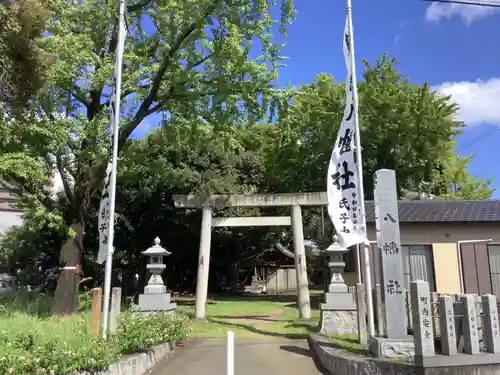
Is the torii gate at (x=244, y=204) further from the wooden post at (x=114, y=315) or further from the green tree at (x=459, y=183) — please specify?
the green tree at (x=459, y=183)

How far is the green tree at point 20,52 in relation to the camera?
7.88m

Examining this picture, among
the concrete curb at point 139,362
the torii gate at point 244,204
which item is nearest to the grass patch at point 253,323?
the torii gate at point 244,204

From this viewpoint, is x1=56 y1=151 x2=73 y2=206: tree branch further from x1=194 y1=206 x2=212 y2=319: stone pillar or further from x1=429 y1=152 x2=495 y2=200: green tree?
x1=429 y1=152 x2=495 y2=200: green tree

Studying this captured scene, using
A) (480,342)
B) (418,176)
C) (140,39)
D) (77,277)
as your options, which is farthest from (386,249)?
(418,176)

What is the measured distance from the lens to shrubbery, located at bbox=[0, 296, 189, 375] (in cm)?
620

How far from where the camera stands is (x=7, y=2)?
7.93 m

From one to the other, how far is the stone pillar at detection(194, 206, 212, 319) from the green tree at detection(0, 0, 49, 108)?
29.2 ft

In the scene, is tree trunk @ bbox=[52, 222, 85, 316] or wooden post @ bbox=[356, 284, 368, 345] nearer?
wooden post @ bbox=[356, 284, 368, 345]

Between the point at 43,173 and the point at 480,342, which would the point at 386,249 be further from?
the point at 43,173

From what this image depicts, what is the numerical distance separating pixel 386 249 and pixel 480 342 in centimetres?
206

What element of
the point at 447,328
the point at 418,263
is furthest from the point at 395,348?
the point at 418,263

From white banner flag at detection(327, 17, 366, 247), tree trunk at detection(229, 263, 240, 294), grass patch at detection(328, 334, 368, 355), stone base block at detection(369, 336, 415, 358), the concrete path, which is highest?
white banner flag at detection(327, 17, 366, 247)

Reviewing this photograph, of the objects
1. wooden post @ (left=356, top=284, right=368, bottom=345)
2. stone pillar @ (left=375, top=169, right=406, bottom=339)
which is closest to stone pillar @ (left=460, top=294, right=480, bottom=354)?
stone pillar @ (left=375, top=169, right=406, bottom=339)

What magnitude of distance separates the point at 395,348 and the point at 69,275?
30.7 feet
